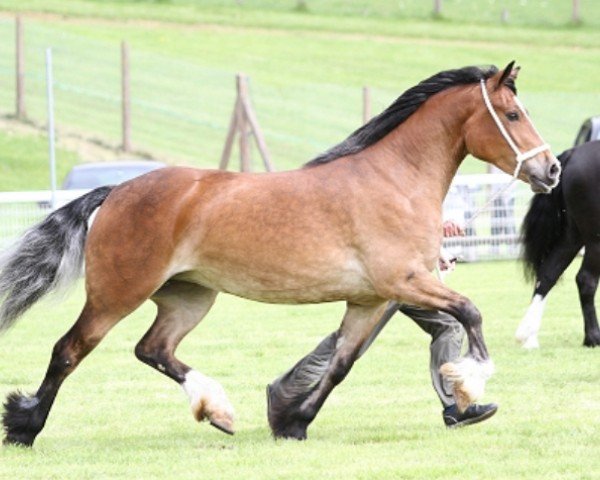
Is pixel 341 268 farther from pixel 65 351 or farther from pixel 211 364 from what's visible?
pixel 211 364

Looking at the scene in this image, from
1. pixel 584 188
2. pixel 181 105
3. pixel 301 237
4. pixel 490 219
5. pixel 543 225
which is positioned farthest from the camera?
pixel 181 105

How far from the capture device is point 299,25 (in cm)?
4141

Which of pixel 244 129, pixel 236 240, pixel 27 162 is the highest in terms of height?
pixel 236 240

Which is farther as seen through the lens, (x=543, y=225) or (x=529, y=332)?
(x=543, y=225)

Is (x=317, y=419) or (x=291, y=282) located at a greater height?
(x=291, y=282)

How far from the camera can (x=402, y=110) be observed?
7.89 m

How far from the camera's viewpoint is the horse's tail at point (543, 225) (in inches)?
472

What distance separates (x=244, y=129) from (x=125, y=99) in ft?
11.4

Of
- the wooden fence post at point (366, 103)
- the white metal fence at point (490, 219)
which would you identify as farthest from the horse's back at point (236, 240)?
the wooden fence post at point (366, 103)

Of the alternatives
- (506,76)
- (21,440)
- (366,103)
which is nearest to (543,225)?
(506,76)

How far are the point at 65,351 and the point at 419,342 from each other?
510 cm

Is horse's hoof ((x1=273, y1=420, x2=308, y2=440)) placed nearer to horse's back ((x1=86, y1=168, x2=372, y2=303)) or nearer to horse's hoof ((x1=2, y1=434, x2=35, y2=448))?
horse's back ((x1=86, y1=168, x2=372, y2=303))

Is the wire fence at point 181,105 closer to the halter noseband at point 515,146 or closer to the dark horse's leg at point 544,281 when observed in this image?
the dark horse's leg at point 544,281

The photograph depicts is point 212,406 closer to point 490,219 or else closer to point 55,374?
point 55,374
